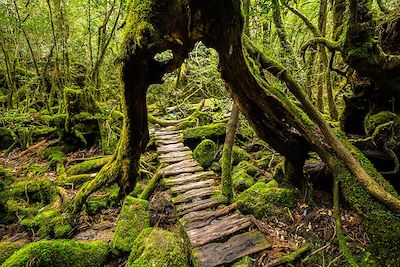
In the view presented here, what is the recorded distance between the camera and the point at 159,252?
157 inches

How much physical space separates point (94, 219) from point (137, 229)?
164 cm

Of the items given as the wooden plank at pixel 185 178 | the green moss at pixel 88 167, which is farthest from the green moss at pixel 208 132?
the green moss at pixel 88 167

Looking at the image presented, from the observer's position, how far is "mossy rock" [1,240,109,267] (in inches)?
164

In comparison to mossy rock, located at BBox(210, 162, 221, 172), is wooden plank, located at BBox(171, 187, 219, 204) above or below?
above

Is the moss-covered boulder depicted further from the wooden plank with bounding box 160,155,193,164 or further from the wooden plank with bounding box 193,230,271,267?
the wooden plank with bounding box 193,230,271,267

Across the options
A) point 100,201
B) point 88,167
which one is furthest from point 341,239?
point 88,167

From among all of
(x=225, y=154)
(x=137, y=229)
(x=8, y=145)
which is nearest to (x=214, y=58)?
(x=225, y=154)

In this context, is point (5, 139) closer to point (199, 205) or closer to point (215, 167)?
point (215, 167)

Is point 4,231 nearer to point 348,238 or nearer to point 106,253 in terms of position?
point 106,253

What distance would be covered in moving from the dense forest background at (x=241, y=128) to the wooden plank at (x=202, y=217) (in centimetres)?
56

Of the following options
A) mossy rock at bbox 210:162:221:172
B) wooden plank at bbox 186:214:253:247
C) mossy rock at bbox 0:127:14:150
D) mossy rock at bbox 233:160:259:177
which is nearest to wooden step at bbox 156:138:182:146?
mossy rock at bbox 210:162:221:172

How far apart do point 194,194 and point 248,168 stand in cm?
217

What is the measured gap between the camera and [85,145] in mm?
9852

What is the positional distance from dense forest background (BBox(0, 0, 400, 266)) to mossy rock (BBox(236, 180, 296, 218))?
93 millimetres
